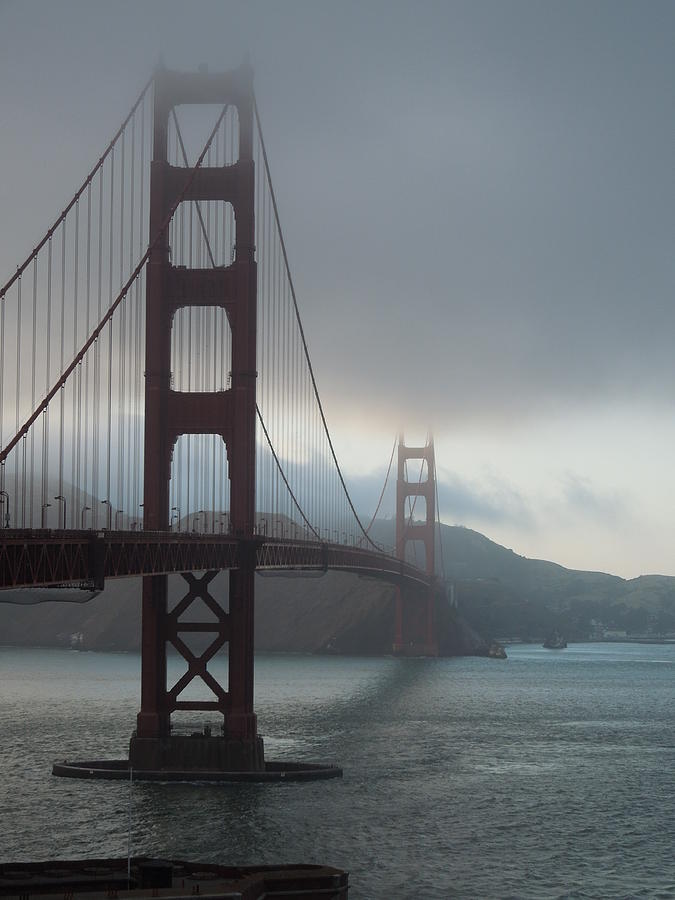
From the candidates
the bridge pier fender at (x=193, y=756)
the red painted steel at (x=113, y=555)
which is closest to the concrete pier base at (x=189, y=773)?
the bridge pier fender at (x=193, y=756)

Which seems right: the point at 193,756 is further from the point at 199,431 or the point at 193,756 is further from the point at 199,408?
the point at 199,408

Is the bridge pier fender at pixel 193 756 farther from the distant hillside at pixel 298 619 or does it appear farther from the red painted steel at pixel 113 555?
the distant hillside at pixel 298 619

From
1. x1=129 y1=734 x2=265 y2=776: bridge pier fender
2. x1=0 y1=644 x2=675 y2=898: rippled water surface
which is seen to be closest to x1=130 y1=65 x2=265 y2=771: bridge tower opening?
x1=129 y1=734 x2=265 y2=776: bridge pier fender

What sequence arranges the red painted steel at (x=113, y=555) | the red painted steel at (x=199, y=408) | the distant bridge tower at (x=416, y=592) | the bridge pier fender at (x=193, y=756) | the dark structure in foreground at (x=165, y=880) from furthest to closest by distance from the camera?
1. the distant bridge tower at (x=416, y=592)
2. the red painted steel at (x=199, y=408)
3. the bridge pier fender at (x=193, y=756)
4. the dark structure in foreground at (x=165, y=880)
5. the red painted steel at (x=113, y=555)

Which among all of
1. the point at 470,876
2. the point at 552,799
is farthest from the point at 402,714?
the point at 470,876

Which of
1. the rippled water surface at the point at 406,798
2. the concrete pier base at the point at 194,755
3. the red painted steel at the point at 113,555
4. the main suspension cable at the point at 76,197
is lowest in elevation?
the rippled water surface at the point at 406,798

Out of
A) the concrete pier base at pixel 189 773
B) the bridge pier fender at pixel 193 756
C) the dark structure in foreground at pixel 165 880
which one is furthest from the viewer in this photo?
the bridge pier fender at pixel 193 756

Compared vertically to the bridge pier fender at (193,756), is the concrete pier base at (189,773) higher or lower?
lower
